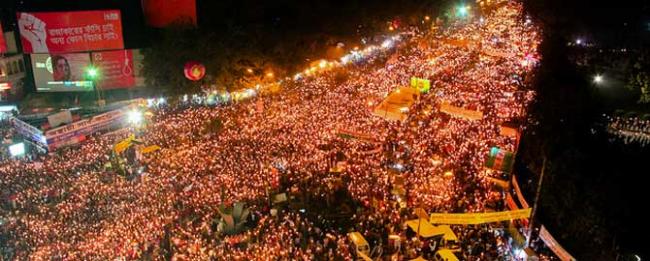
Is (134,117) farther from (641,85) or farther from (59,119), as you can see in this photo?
(641,85)

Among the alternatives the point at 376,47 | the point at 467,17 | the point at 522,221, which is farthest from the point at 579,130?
the point at 467,17

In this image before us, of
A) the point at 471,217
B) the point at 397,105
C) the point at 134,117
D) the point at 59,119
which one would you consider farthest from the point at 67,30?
the point at 471,217

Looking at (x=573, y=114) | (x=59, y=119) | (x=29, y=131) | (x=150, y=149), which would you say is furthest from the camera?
(x=59, y=119)

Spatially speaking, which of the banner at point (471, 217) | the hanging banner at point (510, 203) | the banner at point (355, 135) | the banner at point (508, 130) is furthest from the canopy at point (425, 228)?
the banner at point (508, 130)

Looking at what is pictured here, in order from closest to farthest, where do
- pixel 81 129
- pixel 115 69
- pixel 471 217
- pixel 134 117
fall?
pixel 471 217 → pixel 81 129 → pixel 134 117 → pixel 115 69

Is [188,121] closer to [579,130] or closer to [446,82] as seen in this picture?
[446,82]

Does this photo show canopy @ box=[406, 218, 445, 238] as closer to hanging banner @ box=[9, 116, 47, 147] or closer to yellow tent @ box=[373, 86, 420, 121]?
yellow tent @ box=[373, 86, 420, 121]
